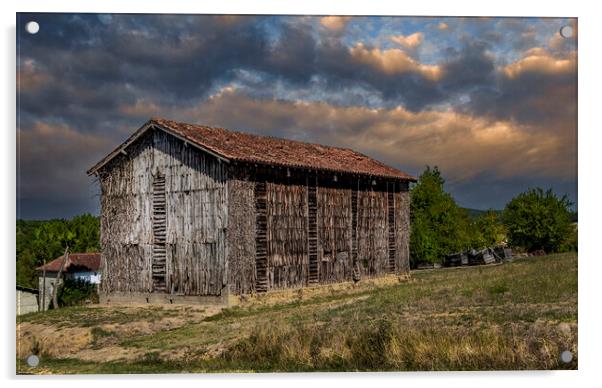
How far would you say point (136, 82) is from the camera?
15.5m

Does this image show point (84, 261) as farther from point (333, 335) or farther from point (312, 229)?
point (333, 335)

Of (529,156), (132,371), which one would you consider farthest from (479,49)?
(132,371)

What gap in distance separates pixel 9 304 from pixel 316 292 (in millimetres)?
13263

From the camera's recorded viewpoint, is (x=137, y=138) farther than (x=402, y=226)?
No

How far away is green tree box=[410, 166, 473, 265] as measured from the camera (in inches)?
1567

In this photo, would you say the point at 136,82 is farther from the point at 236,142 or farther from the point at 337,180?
the point at 337,180

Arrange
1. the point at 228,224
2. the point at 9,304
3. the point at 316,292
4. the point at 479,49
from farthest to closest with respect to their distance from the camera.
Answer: the point at 316,292 < the point at 228,224 < the point at 479,49 < the point at 9,304

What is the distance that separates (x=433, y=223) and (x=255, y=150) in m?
20.9

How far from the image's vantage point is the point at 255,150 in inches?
901

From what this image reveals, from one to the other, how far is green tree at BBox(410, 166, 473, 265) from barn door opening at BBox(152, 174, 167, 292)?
68.1 feet

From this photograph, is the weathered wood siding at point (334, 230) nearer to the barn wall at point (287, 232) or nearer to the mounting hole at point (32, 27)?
the barn wall at point (287, 232)

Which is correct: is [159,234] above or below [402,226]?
below

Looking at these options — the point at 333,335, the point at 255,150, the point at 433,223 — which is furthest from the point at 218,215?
the point at 433,223

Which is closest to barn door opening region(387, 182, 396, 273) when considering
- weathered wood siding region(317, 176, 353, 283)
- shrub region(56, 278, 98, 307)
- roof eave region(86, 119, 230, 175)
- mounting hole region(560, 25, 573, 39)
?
weathered wood siding region(317, 176, 353, 283)
